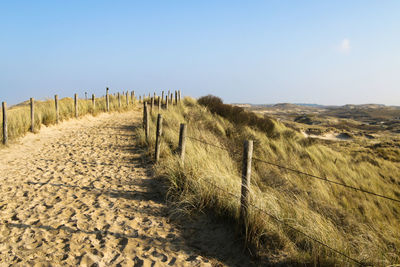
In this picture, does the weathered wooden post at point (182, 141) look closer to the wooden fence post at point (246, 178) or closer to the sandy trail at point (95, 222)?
the sandy trail at point (95, 222)

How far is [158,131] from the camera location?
6789mm

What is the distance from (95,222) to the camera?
391cm

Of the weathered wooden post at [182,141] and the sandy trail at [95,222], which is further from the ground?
the weathered wooden post at [182,141]

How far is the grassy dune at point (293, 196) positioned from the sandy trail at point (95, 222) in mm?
391

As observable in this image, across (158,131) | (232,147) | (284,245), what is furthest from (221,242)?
(232,147)

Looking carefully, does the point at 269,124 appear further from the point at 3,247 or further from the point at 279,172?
the point at 3,247

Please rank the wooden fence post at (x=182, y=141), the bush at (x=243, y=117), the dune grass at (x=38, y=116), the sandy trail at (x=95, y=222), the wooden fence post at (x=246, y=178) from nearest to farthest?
the sandy trail at (x=95, y=222) → the wooden fence post at (x=246, y=178) → the wooden fence post at (x=182, y=141) → the dune grass at (x=38, y=116) → the bush at (x=243, y=117)

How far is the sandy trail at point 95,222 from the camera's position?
3117mm

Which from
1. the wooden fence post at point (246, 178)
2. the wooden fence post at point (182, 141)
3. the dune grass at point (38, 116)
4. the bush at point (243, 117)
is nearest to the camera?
the wooden fence post at point (246, 178)

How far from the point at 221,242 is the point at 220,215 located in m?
0.53

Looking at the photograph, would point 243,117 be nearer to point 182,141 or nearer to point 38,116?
point 182,141

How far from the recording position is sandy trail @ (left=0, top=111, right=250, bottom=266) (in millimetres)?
3117

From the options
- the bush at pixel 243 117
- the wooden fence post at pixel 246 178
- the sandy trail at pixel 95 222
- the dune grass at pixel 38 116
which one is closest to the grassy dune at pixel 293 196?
the wooden fence post at pixel 246 178

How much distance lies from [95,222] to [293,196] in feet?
13.2
